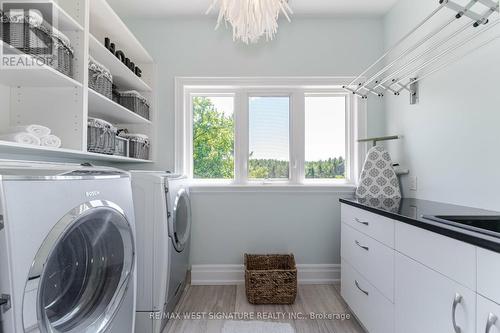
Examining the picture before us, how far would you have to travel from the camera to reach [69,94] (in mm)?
1488

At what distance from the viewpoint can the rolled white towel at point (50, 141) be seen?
1.28 m

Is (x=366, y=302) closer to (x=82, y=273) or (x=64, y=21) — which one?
(x=82, y=273)

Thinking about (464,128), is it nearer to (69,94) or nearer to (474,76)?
(474,76)

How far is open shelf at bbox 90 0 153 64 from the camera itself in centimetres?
174

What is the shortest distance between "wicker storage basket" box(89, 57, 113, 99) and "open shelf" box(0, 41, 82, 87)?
25cm

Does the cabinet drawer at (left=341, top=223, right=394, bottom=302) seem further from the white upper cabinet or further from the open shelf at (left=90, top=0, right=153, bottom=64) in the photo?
the open shelf at (left=90, top=0, right=153, bottom=64)

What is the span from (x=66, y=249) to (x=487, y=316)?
4.60ft

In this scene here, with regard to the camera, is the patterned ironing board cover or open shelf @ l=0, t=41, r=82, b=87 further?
the patterned ironing board cover

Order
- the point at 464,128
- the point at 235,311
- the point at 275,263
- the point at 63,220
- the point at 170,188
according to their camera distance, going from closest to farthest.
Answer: the point at 63,220
the point at 464,128
the point at 170,188
the point at 235,311
the point at 275,263

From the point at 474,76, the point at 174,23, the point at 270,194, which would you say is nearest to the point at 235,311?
the point at 270,194

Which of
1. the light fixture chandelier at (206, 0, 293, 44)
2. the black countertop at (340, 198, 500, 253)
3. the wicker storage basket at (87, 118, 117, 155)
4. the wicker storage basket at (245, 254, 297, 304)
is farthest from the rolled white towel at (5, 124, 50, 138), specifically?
the black countertop at (340, 198, 500, 253)

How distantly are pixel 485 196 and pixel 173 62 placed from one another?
2.56 metres

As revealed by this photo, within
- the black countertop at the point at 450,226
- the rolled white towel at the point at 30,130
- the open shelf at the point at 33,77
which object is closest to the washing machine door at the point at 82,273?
the rolled white towel at the point at 30,130

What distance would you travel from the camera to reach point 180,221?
6.97ft
